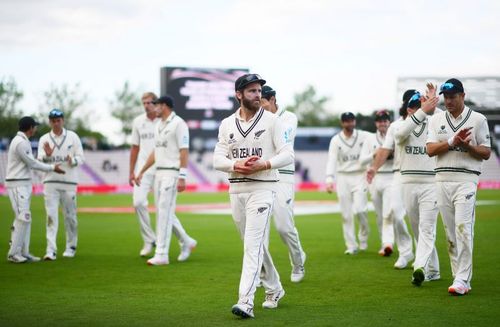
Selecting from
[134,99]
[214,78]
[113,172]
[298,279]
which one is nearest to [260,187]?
[298,279]

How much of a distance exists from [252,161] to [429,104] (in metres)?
3.05

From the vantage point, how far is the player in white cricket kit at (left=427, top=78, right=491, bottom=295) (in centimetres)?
920

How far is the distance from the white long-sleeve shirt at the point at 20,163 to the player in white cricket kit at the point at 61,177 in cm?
58

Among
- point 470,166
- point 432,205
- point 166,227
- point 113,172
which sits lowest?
point 113,172

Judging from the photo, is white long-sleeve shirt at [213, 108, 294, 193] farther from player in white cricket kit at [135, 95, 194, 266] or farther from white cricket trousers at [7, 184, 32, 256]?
white cricket trousers at [7, 184, 32, 256]

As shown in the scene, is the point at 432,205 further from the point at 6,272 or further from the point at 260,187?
the point at 6,272

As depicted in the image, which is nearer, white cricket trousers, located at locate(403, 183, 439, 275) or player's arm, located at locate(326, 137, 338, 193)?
white cricket trousers, located at locate(403, 183, 439, 275)

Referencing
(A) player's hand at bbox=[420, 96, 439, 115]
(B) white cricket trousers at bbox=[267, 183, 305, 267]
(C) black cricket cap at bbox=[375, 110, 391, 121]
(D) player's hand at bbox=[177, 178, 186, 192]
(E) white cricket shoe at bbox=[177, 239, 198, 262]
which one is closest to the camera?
(A) player's hand at bbox=[420, 96, 439, 115]

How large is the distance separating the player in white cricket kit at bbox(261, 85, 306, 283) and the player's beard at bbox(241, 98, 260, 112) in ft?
4.85

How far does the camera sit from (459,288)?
9.09 meters

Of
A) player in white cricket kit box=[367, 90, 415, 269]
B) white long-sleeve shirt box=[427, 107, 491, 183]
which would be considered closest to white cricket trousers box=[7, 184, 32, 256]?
player in white cricket kit box=[367, 90, 415, 269]

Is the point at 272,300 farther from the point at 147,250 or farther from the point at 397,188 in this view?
the point at 147,250

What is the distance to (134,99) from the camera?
88750mm

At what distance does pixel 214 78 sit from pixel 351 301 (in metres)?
31.3
